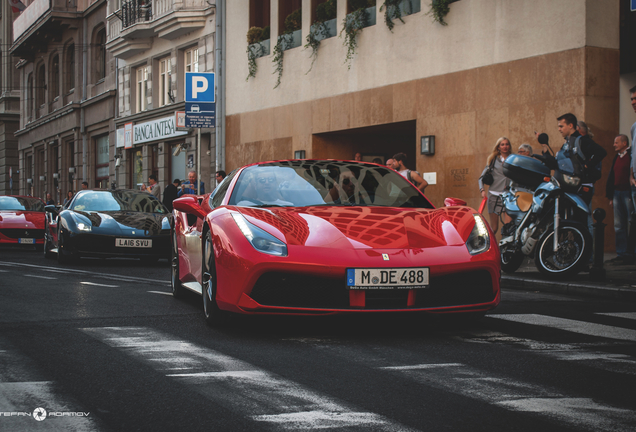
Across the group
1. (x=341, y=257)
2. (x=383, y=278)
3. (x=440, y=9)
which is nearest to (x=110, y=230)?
(x=440, y=9)

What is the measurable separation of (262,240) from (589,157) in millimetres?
6296

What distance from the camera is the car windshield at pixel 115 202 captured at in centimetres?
1401

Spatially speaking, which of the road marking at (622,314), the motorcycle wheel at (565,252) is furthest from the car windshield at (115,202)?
the road marking at (622,314)

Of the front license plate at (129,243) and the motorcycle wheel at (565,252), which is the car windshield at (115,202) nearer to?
the front license plate at (129,243)

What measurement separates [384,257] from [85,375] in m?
1.98

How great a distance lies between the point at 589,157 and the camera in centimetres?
1056

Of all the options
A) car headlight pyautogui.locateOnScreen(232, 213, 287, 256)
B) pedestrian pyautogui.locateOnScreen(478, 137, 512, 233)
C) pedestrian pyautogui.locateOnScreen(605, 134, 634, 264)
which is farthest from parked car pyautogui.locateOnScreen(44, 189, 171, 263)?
car headlight pyautogui.locateOnScreen(232, 213, 287, 256)

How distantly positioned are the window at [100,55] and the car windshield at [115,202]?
940 inches

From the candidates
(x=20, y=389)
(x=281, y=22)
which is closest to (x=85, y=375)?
(x=20, y=389)

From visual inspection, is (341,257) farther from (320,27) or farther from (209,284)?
→ (320,27)

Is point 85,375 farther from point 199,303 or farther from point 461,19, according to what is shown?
point 461,19

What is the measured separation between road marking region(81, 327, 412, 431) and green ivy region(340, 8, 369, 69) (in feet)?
49.5

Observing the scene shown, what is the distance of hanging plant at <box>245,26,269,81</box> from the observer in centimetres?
2411

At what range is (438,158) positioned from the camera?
17812 mm
